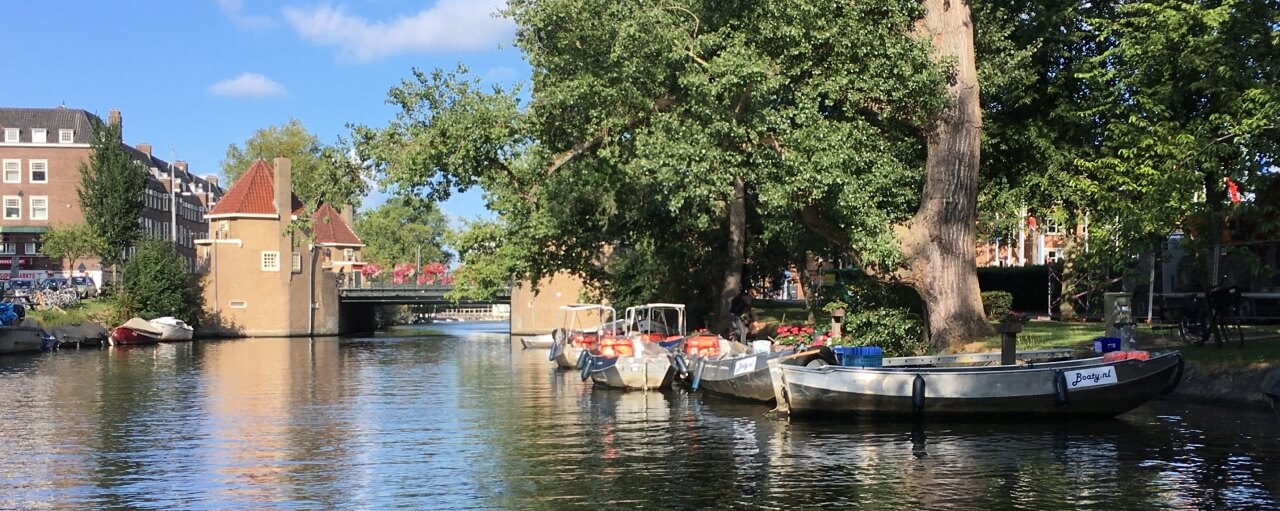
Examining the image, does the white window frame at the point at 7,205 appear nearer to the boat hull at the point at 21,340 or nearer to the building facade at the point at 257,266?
the building facade at the point at 257,266

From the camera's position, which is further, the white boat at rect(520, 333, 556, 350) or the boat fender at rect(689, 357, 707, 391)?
the white boat at rect(520, 333, 556, 350)

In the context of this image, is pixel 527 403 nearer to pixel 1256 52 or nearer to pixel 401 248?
pixel 1256 52

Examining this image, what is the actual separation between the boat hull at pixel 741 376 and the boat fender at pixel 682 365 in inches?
63.3

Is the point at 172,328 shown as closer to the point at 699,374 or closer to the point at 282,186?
the point at 282,186

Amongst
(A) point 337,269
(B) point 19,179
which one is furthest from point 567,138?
(B) point 19,179

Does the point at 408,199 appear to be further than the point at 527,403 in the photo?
Yes

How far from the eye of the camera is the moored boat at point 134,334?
7181 cm

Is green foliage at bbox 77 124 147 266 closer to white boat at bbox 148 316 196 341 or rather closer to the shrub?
white boat at bbox 148 316 196 341

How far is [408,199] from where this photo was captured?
114ft

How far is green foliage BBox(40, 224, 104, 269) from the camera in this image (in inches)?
3280

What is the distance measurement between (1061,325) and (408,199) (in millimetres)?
20448

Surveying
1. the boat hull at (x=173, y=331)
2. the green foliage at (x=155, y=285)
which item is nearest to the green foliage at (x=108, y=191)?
the green foliage at (x=155, y=285)

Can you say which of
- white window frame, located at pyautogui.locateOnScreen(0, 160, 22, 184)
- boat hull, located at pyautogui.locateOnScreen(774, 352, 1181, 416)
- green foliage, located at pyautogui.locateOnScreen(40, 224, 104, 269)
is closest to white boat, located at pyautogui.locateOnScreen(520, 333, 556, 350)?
green foliage, located at pyautogui.locateOnScreen(40, 224, 104, 269)

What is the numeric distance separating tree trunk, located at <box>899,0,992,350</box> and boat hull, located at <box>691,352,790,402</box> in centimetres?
519
